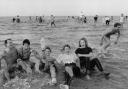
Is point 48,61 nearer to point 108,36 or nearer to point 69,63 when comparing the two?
point 69,63

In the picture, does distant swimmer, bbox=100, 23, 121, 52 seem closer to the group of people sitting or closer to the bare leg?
the group of people sitting

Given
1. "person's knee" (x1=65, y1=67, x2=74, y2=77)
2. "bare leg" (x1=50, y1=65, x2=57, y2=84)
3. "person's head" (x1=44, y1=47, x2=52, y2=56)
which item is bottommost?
"bare leg" (x1=50, y1=65, x2=57, y2=84)

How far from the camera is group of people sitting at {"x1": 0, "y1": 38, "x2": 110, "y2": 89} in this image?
7.50 m

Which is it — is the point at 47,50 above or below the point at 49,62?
above

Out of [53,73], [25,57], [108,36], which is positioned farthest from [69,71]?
[108,36]

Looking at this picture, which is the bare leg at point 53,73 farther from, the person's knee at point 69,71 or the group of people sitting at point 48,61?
the person's knee at point 69,71

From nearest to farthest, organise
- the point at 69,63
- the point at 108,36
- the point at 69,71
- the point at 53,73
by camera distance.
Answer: the point at 69,71
the point at 69,63
the point at 53,73
the point at 108,36

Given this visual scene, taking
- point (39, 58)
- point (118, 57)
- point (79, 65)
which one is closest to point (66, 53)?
point (79, 65)

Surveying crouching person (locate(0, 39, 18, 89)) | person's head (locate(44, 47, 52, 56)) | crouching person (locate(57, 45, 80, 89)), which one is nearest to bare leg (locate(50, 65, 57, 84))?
crouching person (locate(57, 45, 80, 89))

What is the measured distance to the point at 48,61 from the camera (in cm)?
799

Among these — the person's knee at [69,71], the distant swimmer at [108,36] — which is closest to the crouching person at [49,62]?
the person's knee at [69,71]

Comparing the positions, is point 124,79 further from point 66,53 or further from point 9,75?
point 9,75

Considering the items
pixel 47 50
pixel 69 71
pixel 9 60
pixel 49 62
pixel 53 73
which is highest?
pixel 47 50

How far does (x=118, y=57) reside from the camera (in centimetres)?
1159
